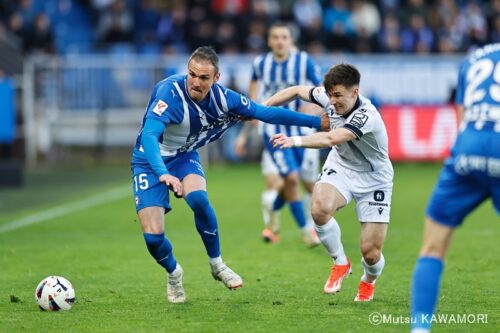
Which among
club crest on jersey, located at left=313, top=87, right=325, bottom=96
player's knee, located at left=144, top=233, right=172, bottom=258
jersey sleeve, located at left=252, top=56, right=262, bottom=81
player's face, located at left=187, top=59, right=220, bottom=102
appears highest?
player's face, located at left=187, top=59, right=220, bottom=102

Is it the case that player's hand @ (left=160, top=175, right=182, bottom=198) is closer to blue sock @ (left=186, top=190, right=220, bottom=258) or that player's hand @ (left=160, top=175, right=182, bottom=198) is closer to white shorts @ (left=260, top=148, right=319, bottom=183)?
blue sock @ (left=186, top=190, right=220, bottom=258)

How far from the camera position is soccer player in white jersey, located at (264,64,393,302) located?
338 inches

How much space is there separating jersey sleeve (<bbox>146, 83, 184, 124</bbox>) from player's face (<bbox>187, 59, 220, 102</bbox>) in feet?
0.45

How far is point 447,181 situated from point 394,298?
8.43 feet

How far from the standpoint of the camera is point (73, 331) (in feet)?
24.4

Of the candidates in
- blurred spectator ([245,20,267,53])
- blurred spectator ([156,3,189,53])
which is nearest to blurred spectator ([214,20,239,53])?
blurred spectator ([245,20,267,53])

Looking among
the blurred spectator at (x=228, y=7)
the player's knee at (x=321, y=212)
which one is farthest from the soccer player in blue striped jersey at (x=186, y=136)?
the blurred spectator at (x=228, y=7)

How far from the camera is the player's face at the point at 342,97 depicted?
27.3 ft

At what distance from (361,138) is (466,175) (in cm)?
225

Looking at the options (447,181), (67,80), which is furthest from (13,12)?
(447,181)

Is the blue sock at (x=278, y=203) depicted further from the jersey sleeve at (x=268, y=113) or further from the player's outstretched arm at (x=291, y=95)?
the jersey sleeve at (x=268, y=113)

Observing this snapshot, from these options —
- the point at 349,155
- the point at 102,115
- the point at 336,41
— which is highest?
the point at 349,155

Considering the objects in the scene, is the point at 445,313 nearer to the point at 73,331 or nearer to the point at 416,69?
the point at 73,331

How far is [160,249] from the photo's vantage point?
27.6 ft
